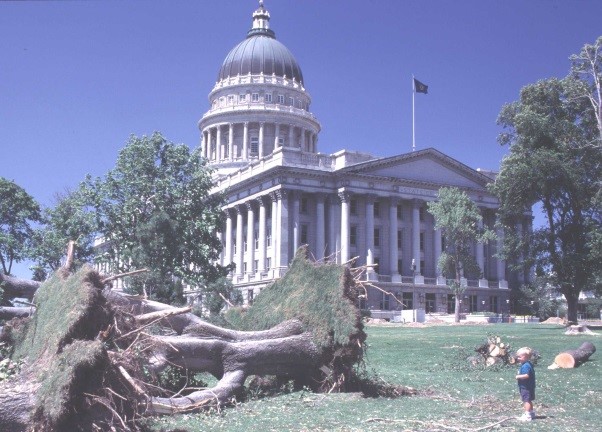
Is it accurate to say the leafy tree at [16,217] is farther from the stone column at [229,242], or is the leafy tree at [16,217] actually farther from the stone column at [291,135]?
the stone column at [291,135]

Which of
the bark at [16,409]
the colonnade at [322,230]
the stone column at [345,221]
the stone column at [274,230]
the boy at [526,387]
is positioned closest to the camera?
the bark at [16,409]

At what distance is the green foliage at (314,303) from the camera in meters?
14.8

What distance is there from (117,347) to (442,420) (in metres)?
5.59

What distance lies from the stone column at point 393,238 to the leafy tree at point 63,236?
37.1 m

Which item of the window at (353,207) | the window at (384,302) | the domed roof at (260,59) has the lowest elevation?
the window at (384,302)

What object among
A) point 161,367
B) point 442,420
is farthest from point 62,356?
point 442,420

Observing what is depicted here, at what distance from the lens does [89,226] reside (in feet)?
161

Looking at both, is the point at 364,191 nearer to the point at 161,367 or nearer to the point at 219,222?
the point at 219,222

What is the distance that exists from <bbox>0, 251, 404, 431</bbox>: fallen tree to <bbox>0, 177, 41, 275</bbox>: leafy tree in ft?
155

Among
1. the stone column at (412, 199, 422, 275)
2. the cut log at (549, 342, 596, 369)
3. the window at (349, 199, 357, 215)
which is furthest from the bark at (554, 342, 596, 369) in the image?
the stone column at (412, 199, 422, 275)

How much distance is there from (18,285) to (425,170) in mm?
73560

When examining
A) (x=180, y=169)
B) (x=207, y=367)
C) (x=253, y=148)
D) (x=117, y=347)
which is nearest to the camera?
(x=117, y=347)

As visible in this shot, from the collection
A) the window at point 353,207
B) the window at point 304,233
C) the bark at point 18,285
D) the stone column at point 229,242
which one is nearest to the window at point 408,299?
the window at point 353,207

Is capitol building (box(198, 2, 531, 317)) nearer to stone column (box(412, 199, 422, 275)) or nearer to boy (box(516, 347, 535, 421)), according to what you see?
stone column (box(412, 199, 422, 275))
